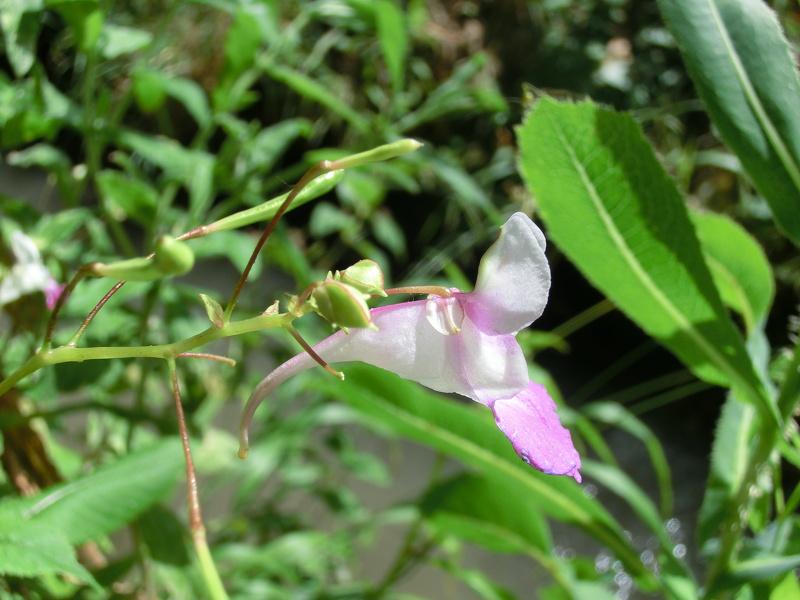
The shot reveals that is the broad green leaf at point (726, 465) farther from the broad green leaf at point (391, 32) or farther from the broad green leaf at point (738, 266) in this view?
the broad green leaf at point (391, 32)

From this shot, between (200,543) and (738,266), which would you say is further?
(738,266)

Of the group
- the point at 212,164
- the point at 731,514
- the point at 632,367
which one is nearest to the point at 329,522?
the point at 632,367

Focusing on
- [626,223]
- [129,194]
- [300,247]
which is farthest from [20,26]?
[300,247]

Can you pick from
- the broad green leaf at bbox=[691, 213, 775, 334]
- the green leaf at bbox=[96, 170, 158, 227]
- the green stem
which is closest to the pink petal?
the green stem

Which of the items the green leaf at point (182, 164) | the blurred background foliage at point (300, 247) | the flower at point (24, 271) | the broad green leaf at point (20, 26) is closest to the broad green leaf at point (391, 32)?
the blurred background foliage at point (300, 247)

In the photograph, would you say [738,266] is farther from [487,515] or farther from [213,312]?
[213,312]

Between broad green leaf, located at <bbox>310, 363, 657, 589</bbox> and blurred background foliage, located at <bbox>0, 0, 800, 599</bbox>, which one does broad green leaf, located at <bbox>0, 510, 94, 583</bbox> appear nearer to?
blurred background foliage, located at <bbox>0, 0, 800, 599</bbox>

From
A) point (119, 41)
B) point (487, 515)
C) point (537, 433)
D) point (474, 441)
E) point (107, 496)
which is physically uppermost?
point (119, 41)
